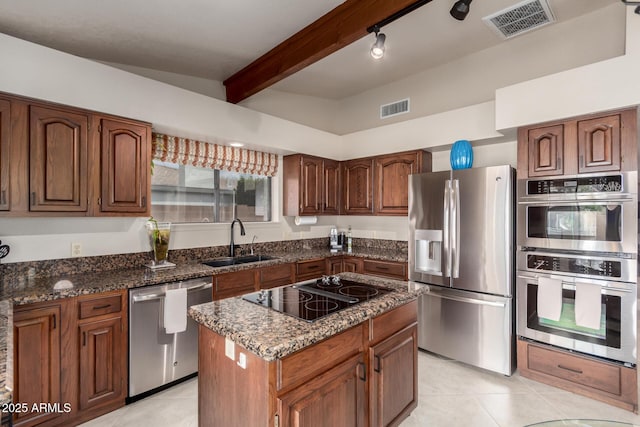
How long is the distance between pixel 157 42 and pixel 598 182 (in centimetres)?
378

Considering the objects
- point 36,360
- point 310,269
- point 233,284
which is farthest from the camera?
point 310,269

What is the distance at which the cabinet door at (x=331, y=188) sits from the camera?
14.3 ft

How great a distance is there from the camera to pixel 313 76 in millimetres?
3932

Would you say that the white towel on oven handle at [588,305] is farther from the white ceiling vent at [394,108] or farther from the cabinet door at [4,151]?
the cabinet door at [4,151]

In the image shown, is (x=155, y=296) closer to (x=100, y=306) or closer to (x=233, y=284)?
(x=100, y=306)

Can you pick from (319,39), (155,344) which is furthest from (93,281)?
(319,39)

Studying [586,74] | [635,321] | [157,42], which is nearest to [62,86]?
[157,42]

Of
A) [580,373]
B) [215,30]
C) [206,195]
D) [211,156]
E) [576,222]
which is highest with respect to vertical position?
[215,30]

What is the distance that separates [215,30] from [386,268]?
2974 millimetres

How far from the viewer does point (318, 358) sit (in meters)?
1.39

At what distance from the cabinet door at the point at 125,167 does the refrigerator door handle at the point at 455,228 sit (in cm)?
290

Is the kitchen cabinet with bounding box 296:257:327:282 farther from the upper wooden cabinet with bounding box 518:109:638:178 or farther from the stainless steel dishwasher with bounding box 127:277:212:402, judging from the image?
the upper wooden cabinet with bounding box 518:109:638:178

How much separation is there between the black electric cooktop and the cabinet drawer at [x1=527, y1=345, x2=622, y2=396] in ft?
5.90

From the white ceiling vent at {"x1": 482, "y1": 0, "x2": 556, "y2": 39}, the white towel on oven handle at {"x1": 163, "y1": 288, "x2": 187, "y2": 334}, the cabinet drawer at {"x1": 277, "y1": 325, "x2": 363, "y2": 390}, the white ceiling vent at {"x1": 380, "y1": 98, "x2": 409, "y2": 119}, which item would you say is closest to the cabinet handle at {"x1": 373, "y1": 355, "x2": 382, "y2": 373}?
the cabinet drawer at {"x1": 277, "y1": 325, "x2": 363, "y2": 390}
